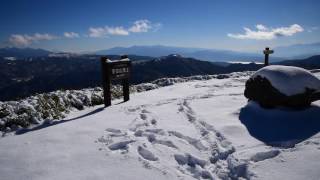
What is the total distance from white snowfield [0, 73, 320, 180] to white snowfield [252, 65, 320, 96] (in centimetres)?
66

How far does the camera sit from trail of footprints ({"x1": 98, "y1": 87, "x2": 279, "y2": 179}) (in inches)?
214

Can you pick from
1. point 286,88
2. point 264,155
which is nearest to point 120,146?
point 264,155

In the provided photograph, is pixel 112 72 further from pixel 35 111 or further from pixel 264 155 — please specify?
pixel 264 155

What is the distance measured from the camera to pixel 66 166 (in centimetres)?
559

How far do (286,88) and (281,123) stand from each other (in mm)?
1398

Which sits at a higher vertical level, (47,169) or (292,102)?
(292,102)

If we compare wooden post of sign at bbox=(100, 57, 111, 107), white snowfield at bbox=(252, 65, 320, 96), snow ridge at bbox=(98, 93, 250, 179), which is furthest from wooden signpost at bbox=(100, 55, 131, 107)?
white snowfield at bbox=(252, 65, 320, 96)

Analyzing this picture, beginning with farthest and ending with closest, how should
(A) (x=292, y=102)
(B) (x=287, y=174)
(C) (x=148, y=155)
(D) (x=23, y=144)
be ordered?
(A) (x=292, y=102), (D) (x=23, y=144), (C) (x=148, y=155), (B) (x=287, y=174)

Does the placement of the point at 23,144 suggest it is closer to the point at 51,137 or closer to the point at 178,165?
the point at 51,137

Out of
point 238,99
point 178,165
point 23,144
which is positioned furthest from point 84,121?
point 238,99

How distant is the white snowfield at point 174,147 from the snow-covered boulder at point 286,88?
0.33 m

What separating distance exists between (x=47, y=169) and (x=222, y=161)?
137 inches

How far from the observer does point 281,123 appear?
26.3 feet

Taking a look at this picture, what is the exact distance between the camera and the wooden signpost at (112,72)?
1236 cm
